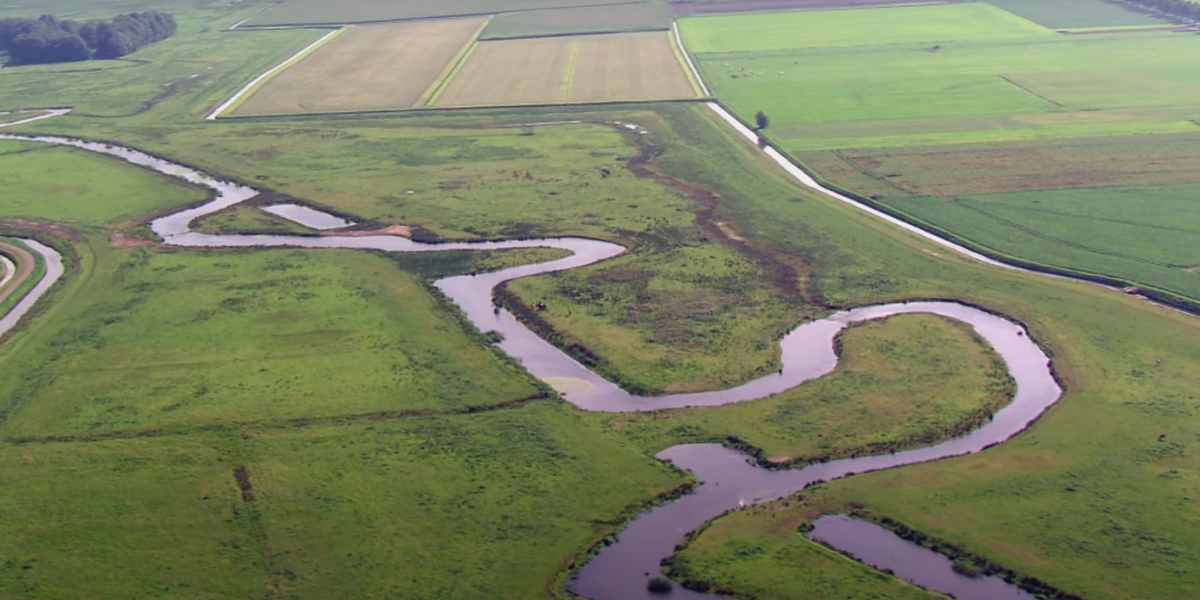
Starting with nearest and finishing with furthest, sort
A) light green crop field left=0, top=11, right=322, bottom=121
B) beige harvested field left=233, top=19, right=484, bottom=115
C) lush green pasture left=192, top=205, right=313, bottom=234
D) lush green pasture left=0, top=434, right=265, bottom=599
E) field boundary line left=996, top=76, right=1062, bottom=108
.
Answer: lush green pasture left=0, top=434, right=265, bottom=599 → lush green pasture left=192, top=205, right=313, bottom=234 → field boundary line left=996, top=76, right=1062, bottom=108 → beige harvested field left=233, top=19, right=484, bottom=115 → light green crop field left=0, top=11, right=322, bottom=121

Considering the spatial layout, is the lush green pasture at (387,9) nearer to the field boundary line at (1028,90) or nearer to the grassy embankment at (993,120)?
the grassy embankment at (993,120)

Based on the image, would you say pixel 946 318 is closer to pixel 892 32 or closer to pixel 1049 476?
pixel 1049 476

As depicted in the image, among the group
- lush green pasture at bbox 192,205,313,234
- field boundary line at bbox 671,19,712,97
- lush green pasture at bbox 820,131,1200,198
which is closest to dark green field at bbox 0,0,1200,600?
lush green pasture at bbox 192,205,313,234

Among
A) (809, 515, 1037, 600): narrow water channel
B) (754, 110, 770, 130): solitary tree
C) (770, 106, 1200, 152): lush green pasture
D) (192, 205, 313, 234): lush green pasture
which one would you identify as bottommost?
(809, 515, 1037, 600): narrow water channel

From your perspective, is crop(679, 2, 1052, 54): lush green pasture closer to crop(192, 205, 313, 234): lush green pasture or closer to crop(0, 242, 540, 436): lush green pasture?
crop(192, 205, 313, 234): lush green pasture

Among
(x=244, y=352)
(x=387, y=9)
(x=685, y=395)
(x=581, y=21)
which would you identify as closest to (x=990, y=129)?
(x=685, y=395)

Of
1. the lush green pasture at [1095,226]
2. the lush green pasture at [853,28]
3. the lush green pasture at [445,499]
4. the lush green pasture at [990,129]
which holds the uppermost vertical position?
the lush green pasture at [853,28]

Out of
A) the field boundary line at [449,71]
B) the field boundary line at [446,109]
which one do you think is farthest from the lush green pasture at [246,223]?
the field boundary line at [449,71]

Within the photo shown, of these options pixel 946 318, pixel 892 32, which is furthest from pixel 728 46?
pixel 946 318
